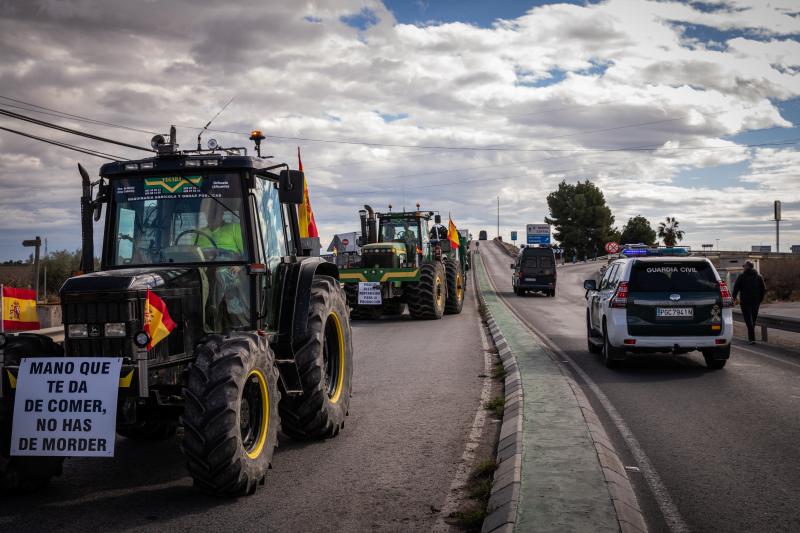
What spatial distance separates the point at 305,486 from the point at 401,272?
16486 mm

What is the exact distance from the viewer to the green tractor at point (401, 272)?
2233 centimetres

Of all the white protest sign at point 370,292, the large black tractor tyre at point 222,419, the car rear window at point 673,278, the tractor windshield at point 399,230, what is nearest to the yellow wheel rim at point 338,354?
the large black tractor tyre at point 222,419

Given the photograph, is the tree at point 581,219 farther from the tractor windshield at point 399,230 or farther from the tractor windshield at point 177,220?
the tractor windshield at point 177,220

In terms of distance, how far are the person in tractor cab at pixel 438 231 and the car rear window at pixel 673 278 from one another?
13.0m

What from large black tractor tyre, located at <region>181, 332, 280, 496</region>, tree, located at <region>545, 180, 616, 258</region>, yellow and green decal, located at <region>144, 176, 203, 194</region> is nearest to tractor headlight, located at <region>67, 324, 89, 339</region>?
large black tractor tyre, located at <region>181, 332, 280, 496</region>

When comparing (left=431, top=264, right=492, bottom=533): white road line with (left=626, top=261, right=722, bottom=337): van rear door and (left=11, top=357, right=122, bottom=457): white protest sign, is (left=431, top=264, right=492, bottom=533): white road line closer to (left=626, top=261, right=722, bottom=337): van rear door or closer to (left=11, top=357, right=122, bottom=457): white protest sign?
(left=11, top=357, right=122, bottom=457): white protest sign

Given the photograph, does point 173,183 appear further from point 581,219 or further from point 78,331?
point 581,219

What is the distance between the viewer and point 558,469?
19.7 feet

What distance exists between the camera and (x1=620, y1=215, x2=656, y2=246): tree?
133 m

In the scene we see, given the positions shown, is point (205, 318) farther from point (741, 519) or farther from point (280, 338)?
point (741, 519)

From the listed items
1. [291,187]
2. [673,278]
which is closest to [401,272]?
[673,278]

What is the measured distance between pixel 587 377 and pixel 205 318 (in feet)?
23.1

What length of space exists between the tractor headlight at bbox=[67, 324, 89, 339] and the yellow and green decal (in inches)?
64.9

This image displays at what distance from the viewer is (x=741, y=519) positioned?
→ 515cm
